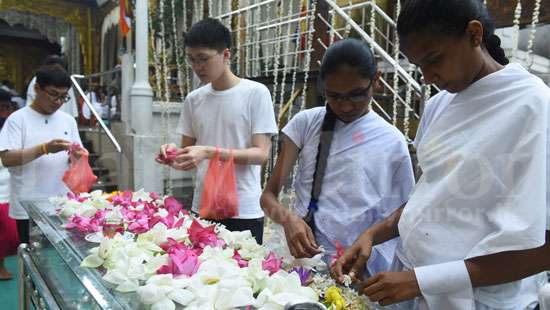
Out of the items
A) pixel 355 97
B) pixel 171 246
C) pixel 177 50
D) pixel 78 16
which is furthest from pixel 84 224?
pixel 78 16

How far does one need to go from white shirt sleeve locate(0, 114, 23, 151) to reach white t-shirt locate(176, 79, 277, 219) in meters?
1.19

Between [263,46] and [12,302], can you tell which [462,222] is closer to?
[12,302]

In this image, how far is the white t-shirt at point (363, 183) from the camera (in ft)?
4.24

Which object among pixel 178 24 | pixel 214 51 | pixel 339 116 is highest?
pixel 178 24

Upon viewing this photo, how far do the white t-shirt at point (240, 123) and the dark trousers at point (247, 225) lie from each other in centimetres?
3

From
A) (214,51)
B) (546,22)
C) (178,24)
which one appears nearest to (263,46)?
(178,24)

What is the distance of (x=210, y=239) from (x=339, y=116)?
58 centimetres

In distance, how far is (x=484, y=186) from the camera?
2.73ft

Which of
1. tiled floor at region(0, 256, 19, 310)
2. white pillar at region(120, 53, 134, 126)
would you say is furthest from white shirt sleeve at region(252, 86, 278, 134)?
white pillar at region(120, 53, 134, 126)

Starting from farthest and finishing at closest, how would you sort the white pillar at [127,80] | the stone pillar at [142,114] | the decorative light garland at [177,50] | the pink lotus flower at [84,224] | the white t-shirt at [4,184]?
the decorative light garland at [177,50] → the white pillar at [127,80] → the stone pillar at [142,114] → the white t-shirt at [4,184] → the pink lotus flower at [84,224]

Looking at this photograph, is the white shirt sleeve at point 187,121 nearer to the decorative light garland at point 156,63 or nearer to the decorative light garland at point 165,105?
the decorative light garland at point 165,105

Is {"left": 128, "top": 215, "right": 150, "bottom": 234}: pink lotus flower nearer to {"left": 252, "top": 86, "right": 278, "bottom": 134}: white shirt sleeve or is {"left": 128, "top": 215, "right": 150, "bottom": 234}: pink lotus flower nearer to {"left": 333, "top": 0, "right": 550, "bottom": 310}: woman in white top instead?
{"left": 252, "top": 86, "right": 278, "bottom": 134}: white shirt sleeve

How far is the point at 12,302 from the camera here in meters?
2.87

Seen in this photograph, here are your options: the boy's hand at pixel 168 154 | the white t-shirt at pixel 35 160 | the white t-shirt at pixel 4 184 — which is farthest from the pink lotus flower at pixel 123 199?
the white t-shirt at pixel 4 184
